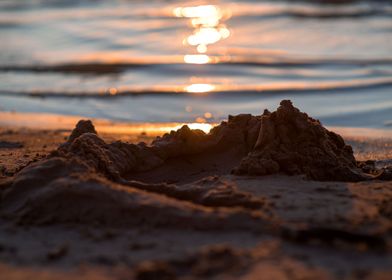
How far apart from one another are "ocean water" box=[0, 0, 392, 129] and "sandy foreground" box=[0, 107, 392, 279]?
3.41m

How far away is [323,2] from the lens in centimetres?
1886

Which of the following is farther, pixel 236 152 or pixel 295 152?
pixel 236 152

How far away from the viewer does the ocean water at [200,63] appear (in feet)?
26.3

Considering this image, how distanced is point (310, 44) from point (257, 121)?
7.79m

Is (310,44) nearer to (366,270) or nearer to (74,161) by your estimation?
(74,161)

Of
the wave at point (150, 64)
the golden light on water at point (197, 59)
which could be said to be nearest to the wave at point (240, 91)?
the wave at point (150, 64)

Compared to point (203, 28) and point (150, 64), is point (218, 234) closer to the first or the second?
point (150, 64)

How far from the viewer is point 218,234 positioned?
313 cm

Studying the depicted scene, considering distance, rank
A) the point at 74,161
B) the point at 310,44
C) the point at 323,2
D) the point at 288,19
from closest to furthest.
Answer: the point at 74,161 < the point at 310,44 < the point at 288,19 < the point at 323,2

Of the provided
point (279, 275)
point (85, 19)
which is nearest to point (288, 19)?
point (85, 19)

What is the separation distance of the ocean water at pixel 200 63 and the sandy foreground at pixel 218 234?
3411mm

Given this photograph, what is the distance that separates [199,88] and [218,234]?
19.8 feet

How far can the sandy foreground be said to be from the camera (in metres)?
2.77

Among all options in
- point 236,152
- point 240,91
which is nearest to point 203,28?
point 240,91
